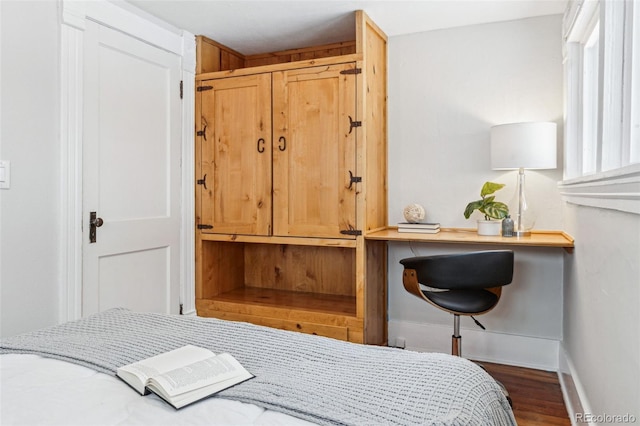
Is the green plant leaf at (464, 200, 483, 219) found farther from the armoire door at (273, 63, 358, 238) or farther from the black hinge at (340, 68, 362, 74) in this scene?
the black hinge at (340, 68, 362, 74)

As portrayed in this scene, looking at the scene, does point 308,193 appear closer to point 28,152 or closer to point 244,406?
point 28,152

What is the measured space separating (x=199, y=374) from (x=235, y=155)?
228 centimetres

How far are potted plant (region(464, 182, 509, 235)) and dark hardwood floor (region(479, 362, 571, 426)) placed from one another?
89 cm

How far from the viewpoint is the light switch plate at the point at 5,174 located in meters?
2.06

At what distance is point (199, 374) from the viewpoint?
1143mm

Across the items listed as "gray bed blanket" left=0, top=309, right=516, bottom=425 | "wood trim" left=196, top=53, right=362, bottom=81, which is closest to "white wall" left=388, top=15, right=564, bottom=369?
"wood trim" left=196, top=53, right=362, bottom=81

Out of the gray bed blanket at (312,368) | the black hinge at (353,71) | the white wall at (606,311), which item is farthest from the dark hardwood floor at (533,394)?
the black hinge at (353,71)

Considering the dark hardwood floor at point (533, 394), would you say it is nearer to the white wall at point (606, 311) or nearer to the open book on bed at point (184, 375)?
the white wall at point (606, 311)

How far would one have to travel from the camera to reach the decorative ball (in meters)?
3.05

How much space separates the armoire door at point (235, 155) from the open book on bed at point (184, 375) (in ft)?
6.27

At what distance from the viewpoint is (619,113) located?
4.93 ft

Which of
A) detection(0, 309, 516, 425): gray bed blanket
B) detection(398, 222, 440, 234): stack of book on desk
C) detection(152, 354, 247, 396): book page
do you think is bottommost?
detection(0, 309, 516, 425): gray bed blanket

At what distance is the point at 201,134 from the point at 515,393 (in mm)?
2682

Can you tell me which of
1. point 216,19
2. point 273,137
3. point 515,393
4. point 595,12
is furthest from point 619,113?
point 216,19
